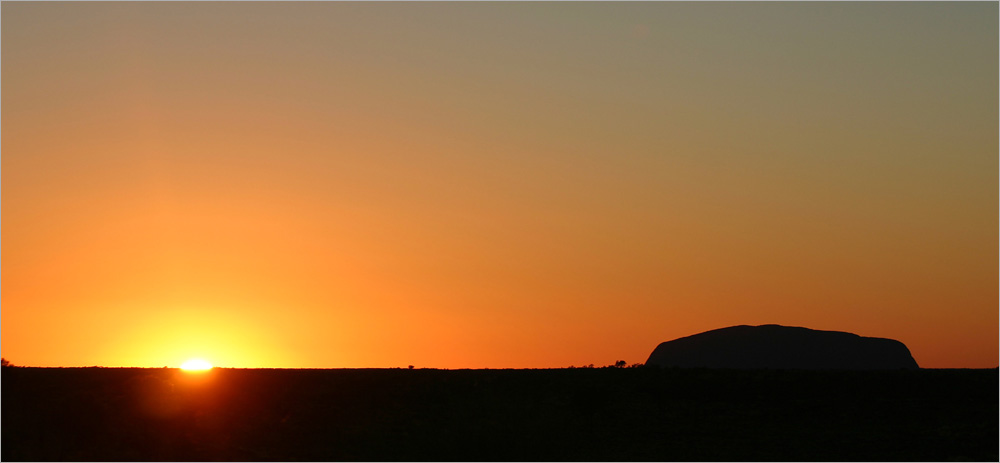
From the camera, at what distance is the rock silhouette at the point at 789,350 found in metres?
111

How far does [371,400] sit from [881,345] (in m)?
86.5

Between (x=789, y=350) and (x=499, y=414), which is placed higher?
(x=789, y=350)

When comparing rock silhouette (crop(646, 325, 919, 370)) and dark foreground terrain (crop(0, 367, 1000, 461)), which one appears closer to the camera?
dark foreground terrain (crop(0, 367, 1000, 461))

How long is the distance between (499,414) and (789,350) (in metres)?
80.1

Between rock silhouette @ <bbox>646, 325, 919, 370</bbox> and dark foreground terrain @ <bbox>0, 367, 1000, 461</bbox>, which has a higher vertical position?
rock silhouette @ <bbox>646, 325, 919, 370</bbox>

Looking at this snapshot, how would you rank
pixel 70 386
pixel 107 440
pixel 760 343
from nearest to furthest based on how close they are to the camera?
pixel 107 440, pixel 70 386, pixel 760 343

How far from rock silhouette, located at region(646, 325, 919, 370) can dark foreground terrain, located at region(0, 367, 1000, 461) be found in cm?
6853

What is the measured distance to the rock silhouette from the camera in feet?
363

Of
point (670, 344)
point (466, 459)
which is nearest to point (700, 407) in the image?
point (466, 459)

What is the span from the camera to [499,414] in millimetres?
36281

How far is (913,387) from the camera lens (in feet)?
135

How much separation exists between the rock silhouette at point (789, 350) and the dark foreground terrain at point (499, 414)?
225 ft

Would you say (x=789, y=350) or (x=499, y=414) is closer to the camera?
(x=499, y=414)

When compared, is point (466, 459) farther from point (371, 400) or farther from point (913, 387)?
point (913, 387)
